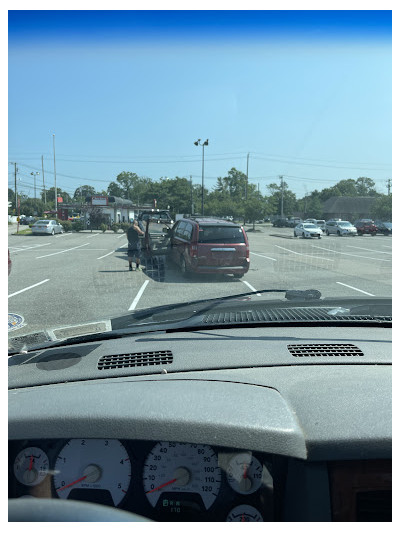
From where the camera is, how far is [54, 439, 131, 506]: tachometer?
207 cm

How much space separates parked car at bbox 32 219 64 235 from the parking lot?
2.98 m

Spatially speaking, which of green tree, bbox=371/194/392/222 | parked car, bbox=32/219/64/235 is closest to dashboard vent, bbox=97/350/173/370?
green tree, bbox=371/194/392/222

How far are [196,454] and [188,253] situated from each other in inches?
211

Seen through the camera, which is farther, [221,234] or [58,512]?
[221,234]

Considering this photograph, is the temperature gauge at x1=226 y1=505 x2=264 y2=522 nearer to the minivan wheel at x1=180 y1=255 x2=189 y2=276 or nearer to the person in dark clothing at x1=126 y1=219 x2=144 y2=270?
the minivan wheel at x1=180 y1=255 x2=189 y2=276

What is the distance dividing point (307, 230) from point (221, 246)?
17.1ft

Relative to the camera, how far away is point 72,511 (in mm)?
1273

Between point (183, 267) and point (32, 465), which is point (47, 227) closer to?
point (183, 267)

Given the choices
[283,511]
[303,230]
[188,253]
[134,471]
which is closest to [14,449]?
[134,471]

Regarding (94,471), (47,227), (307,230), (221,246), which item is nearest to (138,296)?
(221,246)

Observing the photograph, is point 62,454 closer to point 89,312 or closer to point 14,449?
point 14,449

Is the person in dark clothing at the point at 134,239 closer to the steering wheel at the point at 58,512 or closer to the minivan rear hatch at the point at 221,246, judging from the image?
the minivan rear hatch at the point at 221,246

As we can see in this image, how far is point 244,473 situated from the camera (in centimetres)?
200

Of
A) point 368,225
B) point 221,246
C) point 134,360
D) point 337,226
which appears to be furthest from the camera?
point 337,226
